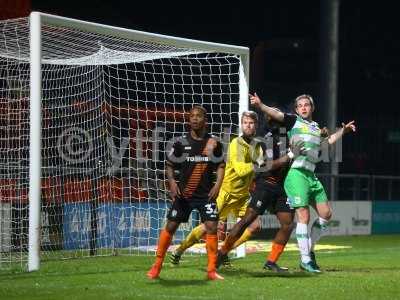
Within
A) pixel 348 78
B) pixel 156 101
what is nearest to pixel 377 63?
pixel 348 78

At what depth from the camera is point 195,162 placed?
34.7 feet

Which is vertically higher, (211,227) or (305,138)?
(305,138)

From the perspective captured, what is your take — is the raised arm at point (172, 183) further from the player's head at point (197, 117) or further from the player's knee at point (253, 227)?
the player's knee at point (253, 227)

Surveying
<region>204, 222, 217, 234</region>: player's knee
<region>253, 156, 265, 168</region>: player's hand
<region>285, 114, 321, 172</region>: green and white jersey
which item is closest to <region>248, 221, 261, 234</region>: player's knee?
<region>253, 156, 265, 168</region>: player's hand

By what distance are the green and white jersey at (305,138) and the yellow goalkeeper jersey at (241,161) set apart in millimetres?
Result: 1111

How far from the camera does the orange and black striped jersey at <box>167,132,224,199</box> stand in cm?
1056

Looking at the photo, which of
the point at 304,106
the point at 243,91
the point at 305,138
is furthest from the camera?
the point at 243,91

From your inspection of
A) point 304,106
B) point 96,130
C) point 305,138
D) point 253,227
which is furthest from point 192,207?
point 96,130

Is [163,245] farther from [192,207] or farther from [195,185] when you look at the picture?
[195,185]

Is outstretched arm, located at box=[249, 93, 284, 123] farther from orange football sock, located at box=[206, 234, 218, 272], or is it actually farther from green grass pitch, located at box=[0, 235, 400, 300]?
green grass pitch, located at box=[0, 235, 400, 300]

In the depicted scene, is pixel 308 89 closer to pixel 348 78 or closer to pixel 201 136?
pixel 348 78

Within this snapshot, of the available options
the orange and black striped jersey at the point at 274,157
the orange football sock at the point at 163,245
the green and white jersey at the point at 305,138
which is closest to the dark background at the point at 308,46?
the orange and black striped jersey at the point at 274,157

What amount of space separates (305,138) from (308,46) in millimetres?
19600

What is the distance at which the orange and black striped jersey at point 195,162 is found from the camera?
34.7 feet
